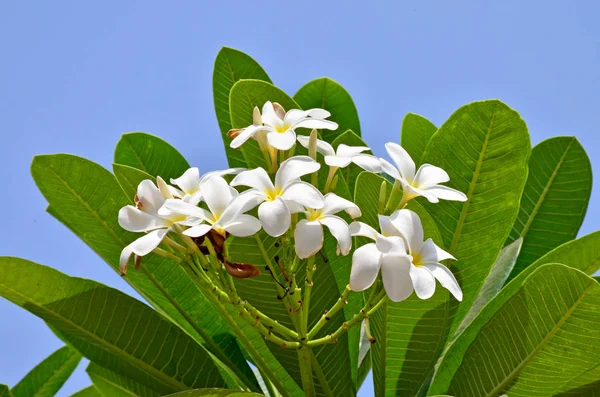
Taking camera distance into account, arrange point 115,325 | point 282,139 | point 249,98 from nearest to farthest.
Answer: point 282,139, point 115,325, point 249,98

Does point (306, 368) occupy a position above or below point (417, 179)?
below

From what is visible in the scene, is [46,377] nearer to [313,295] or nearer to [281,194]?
[313,295]

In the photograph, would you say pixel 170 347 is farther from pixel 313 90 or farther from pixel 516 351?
pixel 313 90

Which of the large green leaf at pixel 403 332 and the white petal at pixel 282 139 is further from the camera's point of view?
the large green leaf at pixel 403 332

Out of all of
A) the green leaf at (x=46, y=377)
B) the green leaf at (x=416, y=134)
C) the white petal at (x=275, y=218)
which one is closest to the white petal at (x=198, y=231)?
the white petal at (x=275, y=218)

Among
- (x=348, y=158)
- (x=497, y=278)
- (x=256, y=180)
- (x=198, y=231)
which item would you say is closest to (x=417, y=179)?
(x=348, y=158)

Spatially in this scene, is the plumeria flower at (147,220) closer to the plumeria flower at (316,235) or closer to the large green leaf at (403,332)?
the plumeria flower at (316,235)
